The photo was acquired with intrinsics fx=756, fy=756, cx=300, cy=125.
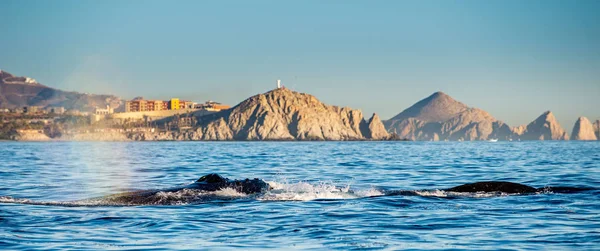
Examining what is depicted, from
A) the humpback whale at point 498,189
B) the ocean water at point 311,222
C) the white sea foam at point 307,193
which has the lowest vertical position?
the ocean water at point 311,222

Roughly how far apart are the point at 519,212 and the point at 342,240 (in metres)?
8.30

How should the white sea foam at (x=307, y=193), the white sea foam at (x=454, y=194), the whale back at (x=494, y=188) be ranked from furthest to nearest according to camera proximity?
the whale back at (x=494, y=188) < the white sea foam at (x=454, y=194) < the white sea foam at (x=307, y=193)

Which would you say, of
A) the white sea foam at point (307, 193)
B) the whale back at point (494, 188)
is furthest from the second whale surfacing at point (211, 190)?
the white sea foam at point (307, 193)

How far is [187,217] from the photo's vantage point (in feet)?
76.5

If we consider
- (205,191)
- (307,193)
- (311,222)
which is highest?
(205,191)

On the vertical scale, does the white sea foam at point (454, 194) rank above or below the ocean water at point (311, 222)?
above

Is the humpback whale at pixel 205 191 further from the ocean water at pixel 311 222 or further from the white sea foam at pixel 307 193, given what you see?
the white sea foam at pixel 307 193

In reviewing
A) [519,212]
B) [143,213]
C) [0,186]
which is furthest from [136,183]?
[519,212]

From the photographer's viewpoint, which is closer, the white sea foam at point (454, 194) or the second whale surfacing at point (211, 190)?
the second whale surfacing at point (211, 190)

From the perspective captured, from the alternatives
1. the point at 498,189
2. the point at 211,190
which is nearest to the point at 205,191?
the point at 211,190

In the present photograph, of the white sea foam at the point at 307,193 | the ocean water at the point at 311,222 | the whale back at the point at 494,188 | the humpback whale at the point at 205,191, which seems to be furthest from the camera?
the whale back at the point at 494,188

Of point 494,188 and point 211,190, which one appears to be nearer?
point 211,190

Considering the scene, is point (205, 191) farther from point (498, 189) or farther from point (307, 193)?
point (498, 189)

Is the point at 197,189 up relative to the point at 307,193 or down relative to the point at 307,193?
up
